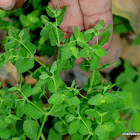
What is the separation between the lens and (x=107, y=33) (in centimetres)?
90

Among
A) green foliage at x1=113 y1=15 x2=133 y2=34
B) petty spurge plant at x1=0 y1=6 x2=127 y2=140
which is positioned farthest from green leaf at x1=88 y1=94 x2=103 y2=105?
green foliage at x1=113 y1=15 x2=133 y2=34

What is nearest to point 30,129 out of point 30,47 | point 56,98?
point 56,98

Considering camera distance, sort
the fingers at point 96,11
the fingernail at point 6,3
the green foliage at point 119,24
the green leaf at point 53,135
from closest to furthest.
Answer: the fingernail at point 6,3 < the green leaf at point 53,135 < the fingers at point 96,11 < the green foliage at point 119,24

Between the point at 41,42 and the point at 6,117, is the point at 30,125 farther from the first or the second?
the point at 41,42

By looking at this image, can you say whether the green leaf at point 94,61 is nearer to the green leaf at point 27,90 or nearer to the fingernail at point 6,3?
the green leaf at point 27,90

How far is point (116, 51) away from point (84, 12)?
0.72 m

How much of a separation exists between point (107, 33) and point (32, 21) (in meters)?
0.62

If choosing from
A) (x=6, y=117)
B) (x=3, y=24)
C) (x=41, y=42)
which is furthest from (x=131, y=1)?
(x=6, y=117)

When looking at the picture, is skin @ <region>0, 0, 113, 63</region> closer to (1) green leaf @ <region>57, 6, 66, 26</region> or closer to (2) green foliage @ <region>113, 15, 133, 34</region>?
(1) green leaf @ <region>57, 6, 66, 26</region>

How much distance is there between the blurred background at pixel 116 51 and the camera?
139 cm

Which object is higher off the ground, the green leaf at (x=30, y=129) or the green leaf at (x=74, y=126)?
the green leaf at (x=74, y=126)

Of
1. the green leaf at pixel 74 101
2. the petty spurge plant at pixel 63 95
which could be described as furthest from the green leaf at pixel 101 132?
the green leaf at pixel 74 101

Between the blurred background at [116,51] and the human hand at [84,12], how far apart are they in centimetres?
24

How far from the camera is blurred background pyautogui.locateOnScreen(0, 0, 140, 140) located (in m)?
1.39
